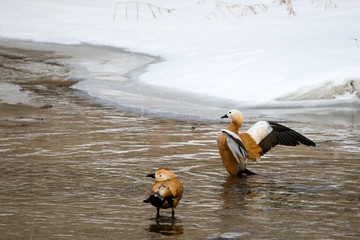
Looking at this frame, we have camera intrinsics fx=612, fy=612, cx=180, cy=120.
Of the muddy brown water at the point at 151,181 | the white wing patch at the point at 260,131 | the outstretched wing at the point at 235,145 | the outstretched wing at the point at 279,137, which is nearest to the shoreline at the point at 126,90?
the muddy brown water at the point at 151,181

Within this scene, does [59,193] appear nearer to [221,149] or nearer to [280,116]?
[221,149]

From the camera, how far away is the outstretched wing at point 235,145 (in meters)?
5.25

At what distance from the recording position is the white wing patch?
18.9 ft

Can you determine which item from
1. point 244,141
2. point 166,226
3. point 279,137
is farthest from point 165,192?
point 279,137

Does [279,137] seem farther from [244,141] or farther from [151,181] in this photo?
[151,181]

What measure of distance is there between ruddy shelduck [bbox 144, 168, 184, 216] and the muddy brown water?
0.13 metres

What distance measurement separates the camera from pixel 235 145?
5.34m

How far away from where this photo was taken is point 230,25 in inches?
575

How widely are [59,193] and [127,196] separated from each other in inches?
21.0

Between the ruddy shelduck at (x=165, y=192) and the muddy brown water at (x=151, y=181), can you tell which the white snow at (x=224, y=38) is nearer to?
the muddy brown water at (x=151, y=181)

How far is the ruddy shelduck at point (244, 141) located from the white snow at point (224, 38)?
312 cm

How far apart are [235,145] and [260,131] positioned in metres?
0.55

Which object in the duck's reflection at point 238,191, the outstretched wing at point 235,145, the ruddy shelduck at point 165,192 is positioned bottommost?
the duck's reflection at point 238,191

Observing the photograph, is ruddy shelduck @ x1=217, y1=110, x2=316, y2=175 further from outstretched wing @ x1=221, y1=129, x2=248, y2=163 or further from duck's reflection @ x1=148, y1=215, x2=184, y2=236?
duck's reflection @ x1=148, y1=215, x2=184, y2=236
